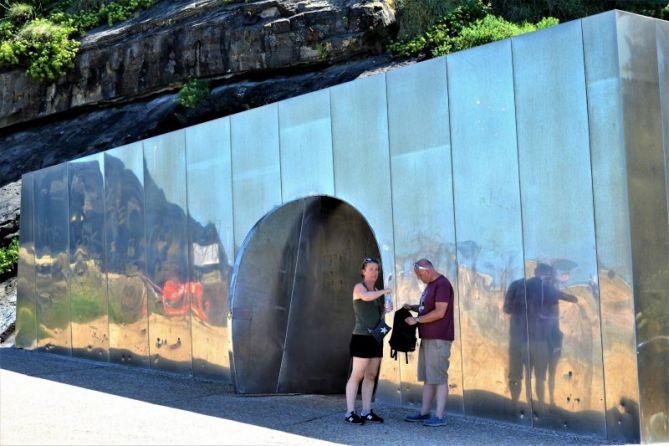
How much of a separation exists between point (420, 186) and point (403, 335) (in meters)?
1.80

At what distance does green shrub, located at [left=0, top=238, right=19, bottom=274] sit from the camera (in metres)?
19.2

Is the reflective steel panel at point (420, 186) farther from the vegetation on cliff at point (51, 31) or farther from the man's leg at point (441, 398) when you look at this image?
the vegetation on cliff at point (51, 31)

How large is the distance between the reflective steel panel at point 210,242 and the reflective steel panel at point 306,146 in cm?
122

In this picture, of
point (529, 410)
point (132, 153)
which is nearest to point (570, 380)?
point (529, 410)

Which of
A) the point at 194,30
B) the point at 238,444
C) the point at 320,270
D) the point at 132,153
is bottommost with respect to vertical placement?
the point at 238,444

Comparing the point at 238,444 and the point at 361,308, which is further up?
the point at 361,308

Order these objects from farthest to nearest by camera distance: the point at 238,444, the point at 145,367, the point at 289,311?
1. the point at 145,367
2. the point at 289,311
3. the point at 238,444

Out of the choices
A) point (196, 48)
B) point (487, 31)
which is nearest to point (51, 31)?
point (196, 48)

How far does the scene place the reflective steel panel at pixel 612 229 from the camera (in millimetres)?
7375

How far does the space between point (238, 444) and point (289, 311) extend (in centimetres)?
376

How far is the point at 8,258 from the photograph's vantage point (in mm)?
19359

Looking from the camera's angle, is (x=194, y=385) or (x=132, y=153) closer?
(x=194, y=385)

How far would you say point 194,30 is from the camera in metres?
21.0

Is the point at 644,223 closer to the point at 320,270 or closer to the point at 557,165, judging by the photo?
the point at 557,165
